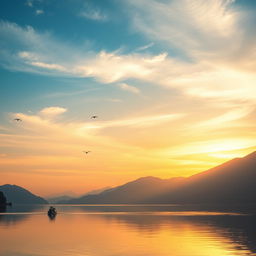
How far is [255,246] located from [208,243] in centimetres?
863

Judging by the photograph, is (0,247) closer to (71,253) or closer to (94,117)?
(71,253)

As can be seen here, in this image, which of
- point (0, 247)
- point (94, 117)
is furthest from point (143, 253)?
point (94, 117)

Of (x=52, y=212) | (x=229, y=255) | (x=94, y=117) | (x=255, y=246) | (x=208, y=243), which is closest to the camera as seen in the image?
(x=229, y=255)

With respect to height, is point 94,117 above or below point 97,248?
above

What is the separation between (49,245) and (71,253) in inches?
450

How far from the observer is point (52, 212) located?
174 m

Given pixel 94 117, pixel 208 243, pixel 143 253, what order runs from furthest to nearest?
pixel 94 117 → pixel 208 243 → pixel 143 253

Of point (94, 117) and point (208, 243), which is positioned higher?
point (94, 117)

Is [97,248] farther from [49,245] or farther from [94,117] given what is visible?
[94,117]

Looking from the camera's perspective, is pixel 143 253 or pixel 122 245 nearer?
pixel 143 253

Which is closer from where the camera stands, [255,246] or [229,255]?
[229,255]

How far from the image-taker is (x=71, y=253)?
52.8 meters

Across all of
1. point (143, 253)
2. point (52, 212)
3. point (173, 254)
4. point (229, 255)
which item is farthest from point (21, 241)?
point (52, 212)

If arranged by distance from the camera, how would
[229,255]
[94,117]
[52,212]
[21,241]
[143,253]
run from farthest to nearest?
[52,212] < [94,117] < [21,241] < [143,253] < [229,255]
